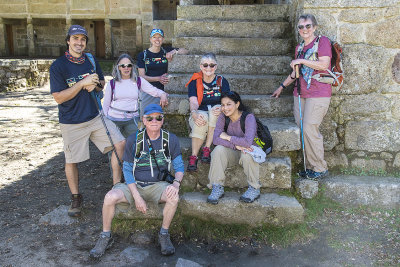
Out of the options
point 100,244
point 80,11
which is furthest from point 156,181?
point 80,11

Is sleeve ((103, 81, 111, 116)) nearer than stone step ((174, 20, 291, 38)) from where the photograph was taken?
Yes

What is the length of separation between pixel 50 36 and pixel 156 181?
17445 millimetres

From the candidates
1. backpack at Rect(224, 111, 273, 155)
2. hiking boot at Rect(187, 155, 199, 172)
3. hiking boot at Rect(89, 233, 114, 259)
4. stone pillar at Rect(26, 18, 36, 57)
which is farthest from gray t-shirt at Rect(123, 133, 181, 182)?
stone pillar at Rect(26, 18, 36, 57)

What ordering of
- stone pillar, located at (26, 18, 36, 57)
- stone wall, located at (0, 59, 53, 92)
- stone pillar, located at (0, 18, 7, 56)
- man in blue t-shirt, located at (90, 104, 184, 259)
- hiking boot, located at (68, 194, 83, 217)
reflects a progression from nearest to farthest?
man in blue t-shirt, located at (90, 104, 184, 259)
hiking boot, located at (68, 194, 83, 217)
stone wall, located at (0, 59, 53, 92)
stone pillar, located at (26, 18, 36, 57)
stone pillar, located at (0, 18, 7, 56)

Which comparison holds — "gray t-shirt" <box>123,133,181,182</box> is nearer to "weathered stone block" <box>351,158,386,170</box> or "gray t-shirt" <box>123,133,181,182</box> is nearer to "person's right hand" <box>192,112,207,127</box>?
"person's right hand" <box>192,112,207,127</box>

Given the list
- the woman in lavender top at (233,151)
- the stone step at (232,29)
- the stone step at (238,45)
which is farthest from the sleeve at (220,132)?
the stone step at (232,29)

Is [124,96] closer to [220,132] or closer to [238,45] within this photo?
[220,132]

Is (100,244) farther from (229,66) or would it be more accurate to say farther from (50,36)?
(50,36)

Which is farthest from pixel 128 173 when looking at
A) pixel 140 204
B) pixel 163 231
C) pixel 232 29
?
pixel 232 29

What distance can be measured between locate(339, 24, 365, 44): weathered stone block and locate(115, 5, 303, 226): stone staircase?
96 cm

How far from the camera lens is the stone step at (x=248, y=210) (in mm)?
3508

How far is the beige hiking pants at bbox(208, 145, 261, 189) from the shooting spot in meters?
3.50

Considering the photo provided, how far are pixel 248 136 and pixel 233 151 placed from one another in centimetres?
23

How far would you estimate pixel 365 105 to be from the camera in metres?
4.15
